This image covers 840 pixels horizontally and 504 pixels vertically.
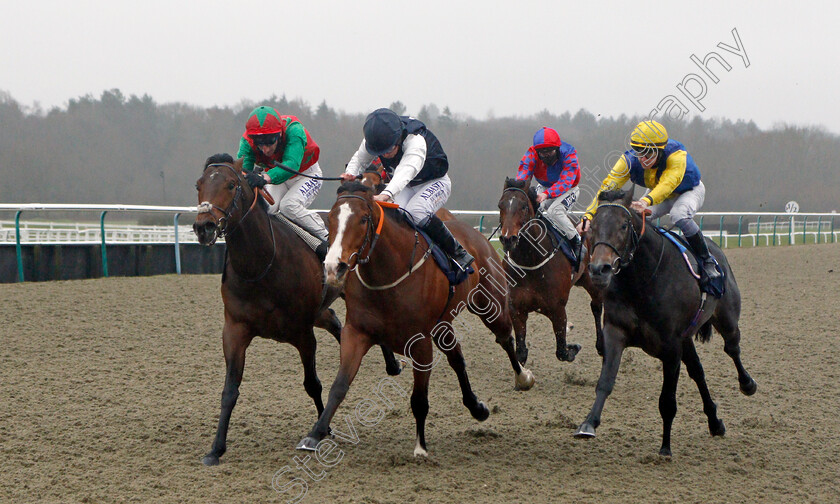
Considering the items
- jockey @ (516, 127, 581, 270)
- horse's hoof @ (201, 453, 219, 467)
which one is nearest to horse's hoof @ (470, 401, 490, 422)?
horse's hoof @ (201, 453, 219, 467)

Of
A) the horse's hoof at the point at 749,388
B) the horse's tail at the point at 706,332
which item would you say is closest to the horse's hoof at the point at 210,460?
the horse's tail at the point at 706,332

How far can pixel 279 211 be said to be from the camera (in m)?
5.36

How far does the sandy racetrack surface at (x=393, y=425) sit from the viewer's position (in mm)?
3936

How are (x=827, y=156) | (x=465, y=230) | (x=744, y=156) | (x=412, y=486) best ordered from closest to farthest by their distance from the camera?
(x=412, y=486) < (x=465, y=230) < (x=744, y=156) < (x=827, y=156)

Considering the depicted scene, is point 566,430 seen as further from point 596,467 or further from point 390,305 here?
point 390,305

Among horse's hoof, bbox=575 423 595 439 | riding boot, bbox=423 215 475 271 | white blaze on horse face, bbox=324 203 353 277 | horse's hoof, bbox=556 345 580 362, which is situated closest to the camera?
white blaze on horse face, bbox=324 203 353 277

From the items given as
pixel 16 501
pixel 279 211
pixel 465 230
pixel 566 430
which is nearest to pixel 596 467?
pixel 566 430

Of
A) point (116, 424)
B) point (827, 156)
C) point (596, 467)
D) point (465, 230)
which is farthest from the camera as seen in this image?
point (827, 156)

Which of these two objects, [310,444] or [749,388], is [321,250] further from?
[749,388]

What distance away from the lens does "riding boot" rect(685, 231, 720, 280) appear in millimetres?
5043

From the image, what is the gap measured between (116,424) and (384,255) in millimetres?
2464

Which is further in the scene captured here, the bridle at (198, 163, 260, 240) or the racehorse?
the racehorse

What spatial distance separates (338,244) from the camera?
141 inches

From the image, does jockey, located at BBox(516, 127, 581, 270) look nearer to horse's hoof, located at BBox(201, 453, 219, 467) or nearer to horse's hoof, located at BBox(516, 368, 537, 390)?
horse's hoof, located at BBox(516, 368, 537, 390)
